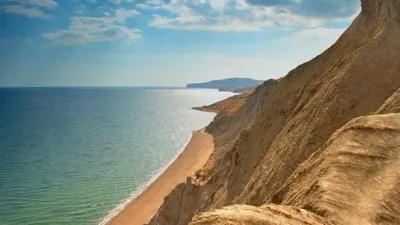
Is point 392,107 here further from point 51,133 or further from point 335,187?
point 51,133

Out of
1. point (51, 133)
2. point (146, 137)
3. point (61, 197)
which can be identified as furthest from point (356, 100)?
point (51, 133)

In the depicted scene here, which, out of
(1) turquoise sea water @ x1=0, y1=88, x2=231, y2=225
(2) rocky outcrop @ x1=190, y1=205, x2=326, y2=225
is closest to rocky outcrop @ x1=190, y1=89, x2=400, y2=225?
(2) rocky outcrop @ x1=190, y1=205, x2=326, y2=225

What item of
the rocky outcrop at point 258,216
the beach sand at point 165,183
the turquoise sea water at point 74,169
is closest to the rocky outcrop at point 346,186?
the rocky outcrop at point 258,216

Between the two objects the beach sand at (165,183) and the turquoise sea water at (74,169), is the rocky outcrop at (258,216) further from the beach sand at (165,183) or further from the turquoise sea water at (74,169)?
the turquoise sea water at (74,169)

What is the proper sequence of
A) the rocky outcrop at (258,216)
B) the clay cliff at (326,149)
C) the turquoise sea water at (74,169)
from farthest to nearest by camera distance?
the turquoise sea water at (74,169), the clay cliff at (326,149), the rocky outcrop at (258,216)

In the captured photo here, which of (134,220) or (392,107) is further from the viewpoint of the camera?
(134,220)

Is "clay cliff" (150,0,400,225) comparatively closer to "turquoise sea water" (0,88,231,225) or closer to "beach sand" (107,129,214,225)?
"beach sand" (107,129,214,225)
